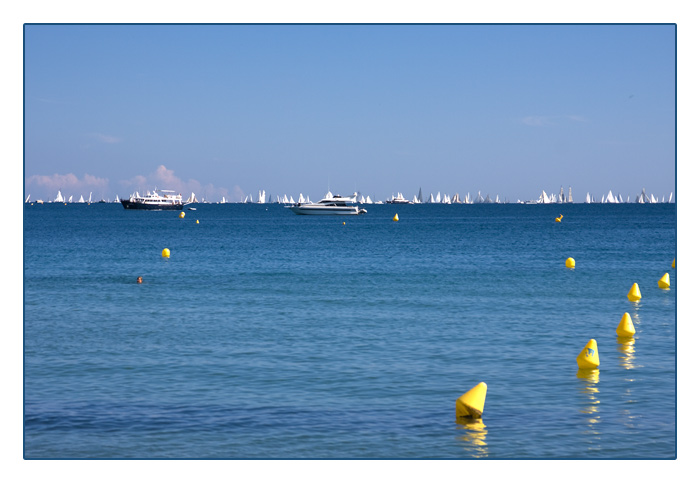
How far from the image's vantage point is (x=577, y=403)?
68.7 feet

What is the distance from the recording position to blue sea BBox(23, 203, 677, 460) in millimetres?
18234

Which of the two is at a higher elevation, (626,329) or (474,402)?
(626,329)

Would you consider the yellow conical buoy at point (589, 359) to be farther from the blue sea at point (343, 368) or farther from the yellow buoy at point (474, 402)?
the yellow buoy at point (474, 402)

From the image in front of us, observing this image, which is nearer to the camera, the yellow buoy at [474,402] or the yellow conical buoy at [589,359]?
the yellow buoy at [474,402]

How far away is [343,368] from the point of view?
25.1 meters

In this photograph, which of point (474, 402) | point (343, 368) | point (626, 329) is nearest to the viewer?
point (474, 402)

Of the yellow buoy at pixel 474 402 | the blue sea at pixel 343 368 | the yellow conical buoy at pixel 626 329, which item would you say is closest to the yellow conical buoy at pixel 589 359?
the blue sea at pixel 343 368

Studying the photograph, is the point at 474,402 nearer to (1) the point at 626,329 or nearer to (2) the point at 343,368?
(2) the point at 343,368

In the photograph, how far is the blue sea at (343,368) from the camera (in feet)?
59.8

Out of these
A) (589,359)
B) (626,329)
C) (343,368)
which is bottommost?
(343,368)

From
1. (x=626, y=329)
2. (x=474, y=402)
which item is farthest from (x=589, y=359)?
(x=474, y=402)

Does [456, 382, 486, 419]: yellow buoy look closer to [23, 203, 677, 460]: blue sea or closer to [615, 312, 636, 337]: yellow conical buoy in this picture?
[23, 203, 677, 460]: blue sea

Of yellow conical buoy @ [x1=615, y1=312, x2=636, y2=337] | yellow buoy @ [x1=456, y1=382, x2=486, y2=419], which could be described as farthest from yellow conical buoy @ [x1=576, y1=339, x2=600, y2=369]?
yellow buoy @ [x1=456, y1=382, x2=486, y2=419]
